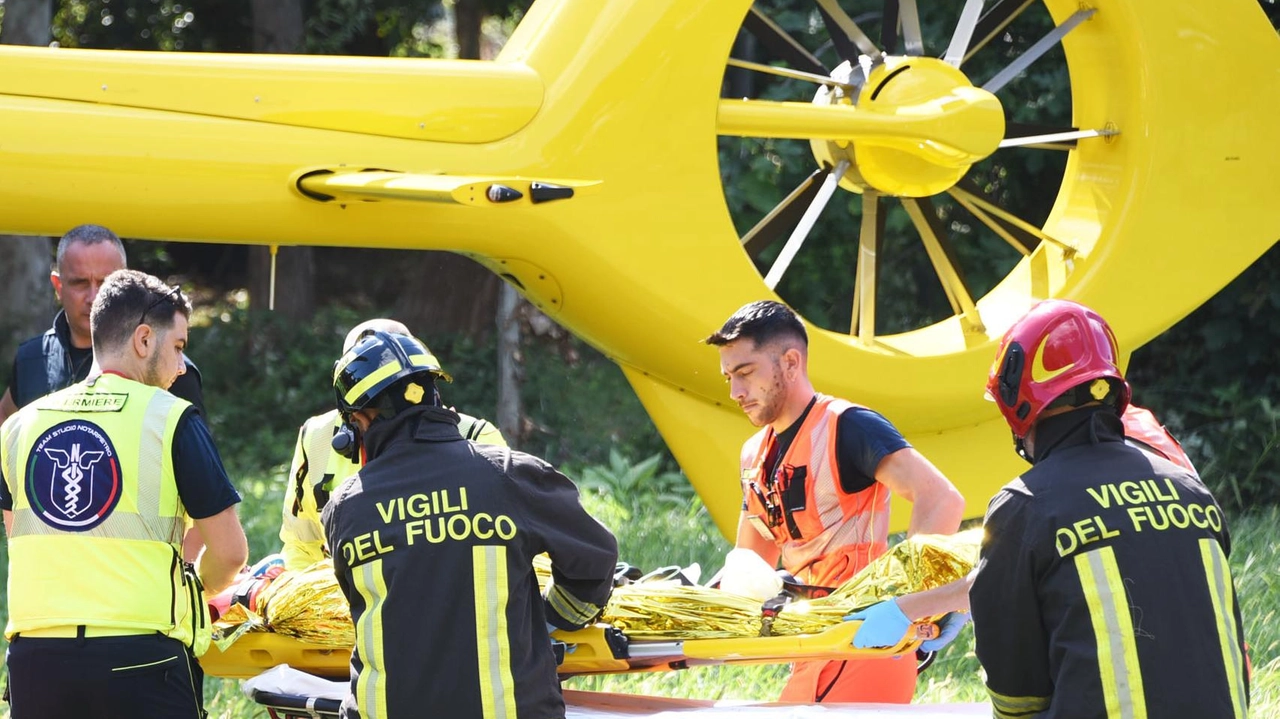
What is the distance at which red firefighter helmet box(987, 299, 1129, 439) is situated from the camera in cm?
308

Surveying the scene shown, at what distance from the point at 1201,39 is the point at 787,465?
310 centimetres

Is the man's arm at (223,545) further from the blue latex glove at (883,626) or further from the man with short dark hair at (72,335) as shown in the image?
the blue latex glove at (883,626)

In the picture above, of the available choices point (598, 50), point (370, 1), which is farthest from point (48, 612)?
point (370, 1)

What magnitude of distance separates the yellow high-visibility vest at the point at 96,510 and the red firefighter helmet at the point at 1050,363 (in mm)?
→ 1978

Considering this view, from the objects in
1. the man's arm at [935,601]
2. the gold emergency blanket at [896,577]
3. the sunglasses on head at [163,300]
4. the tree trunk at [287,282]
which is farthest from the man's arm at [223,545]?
the tree trunk at [287,282]

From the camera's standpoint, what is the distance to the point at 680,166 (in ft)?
18.4

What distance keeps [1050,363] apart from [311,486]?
101 inches

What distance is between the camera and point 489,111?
5.34 metres

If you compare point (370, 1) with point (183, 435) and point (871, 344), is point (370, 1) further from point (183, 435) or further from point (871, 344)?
point (183, 435)

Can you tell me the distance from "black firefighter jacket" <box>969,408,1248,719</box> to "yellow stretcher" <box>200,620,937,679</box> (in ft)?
3.83

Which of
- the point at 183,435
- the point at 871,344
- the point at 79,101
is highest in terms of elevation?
the point at 79,101

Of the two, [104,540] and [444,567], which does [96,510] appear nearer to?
[104,540]

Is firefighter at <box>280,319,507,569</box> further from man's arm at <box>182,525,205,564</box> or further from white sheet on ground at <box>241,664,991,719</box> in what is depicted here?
white sheet on ground at <box>241,664,991,719</box>

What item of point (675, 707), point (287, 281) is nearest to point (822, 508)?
point (675, 707)
